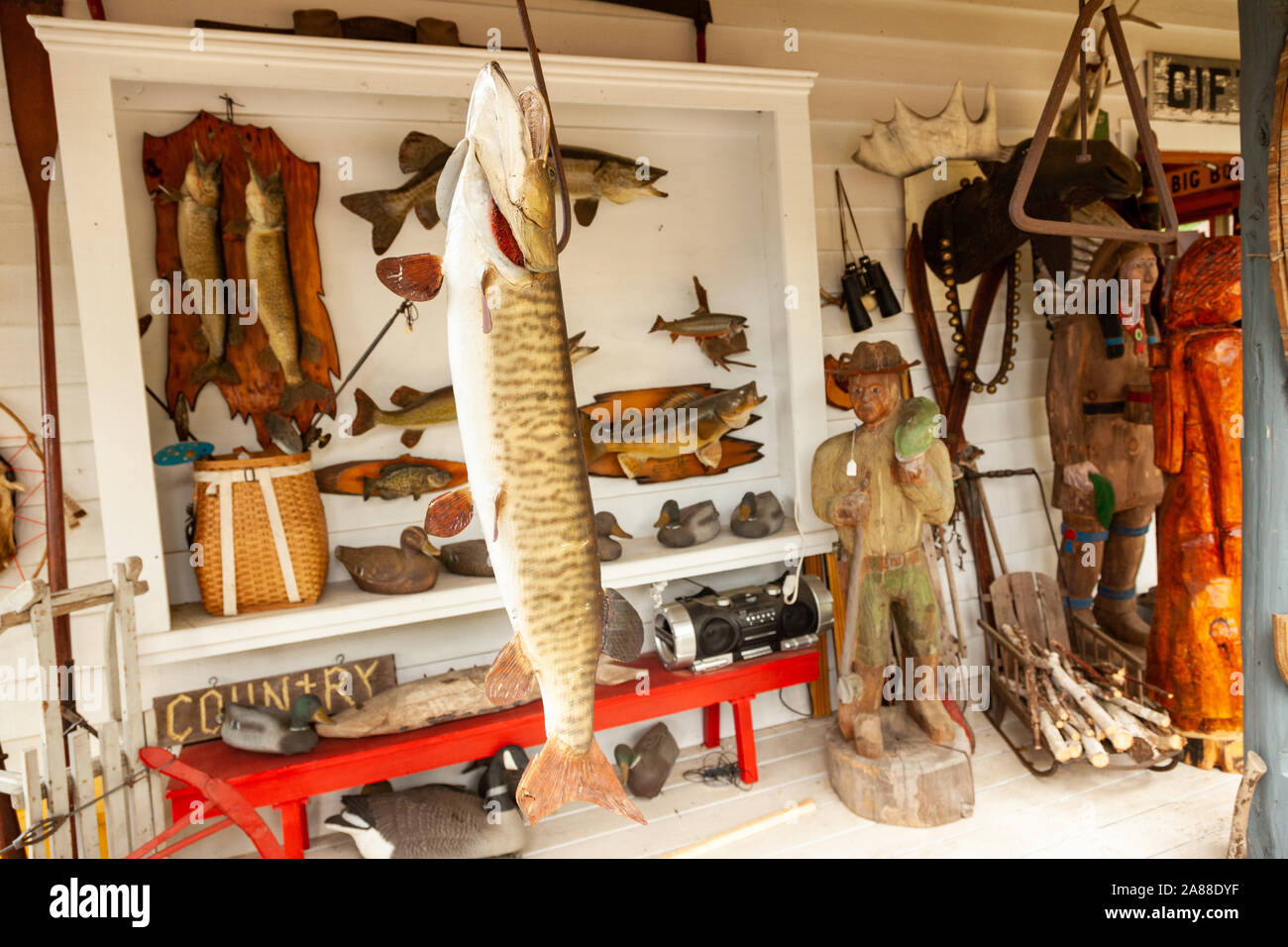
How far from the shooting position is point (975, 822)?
2.69 metres

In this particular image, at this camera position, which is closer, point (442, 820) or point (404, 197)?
point (442, 820)

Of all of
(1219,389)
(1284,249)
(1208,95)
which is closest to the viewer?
(1284,249)

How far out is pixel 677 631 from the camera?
9.41ft

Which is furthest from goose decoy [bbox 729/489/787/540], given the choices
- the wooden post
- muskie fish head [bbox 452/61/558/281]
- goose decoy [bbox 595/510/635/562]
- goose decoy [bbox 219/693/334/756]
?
muskie fish head [bbox 452/61/558/281]

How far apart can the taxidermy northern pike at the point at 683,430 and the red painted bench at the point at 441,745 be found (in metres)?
0.79

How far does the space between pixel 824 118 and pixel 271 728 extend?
3116 mm

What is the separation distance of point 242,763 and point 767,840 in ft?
5.26

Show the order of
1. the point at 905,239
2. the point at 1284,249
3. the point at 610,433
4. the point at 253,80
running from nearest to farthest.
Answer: the point at 1284,249, the point at 253,80, the point at 610,433, the point at 905,239

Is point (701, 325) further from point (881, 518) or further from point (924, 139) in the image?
point (924, 139)

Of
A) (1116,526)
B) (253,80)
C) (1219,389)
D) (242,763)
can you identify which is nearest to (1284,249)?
(1219,389)

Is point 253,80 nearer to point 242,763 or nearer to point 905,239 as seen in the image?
point 242,763

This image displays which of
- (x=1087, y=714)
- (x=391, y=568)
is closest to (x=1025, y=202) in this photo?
(x=1087, y=714)

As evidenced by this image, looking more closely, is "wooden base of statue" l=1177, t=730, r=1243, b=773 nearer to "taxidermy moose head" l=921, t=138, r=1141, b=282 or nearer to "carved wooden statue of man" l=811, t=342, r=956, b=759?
"carved wooden statue of man" l=811, t=342, r=956, b=759

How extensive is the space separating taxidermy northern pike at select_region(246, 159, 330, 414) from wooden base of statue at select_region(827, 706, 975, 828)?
7.18ft
